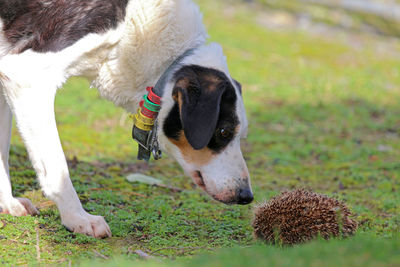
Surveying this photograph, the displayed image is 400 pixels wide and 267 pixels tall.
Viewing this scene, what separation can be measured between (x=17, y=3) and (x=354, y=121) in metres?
6.15

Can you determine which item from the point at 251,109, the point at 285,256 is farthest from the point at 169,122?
the point at 251,109

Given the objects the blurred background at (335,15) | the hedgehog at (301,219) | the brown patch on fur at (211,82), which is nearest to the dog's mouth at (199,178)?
the hedgehog at (301,219)

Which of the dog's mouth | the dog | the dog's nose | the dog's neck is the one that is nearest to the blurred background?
the dog's neck

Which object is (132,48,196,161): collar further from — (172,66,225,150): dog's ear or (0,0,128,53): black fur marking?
(0,0,128,53): black fur marking

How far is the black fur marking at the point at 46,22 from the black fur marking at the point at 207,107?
77 centimetres

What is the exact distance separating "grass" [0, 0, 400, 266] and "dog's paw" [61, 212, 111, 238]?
0.21 feet

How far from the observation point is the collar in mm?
4078

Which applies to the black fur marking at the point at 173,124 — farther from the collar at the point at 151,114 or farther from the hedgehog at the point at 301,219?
the hedgehog at the point at 301,219

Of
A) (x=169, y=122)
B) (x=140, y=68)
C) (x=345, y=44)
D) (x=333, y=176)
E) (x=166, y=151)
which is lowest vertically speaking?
(x=345, y=44)

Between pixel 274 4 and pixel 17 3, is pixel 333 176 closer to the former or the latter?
pixel 17 3

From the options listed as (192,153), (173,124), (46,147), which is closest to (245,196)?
(192,153)

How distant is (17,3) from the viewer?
381cm

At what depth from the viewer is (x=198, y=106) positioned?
3.72 metres

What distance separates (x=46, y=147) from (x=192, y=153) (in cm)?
106
